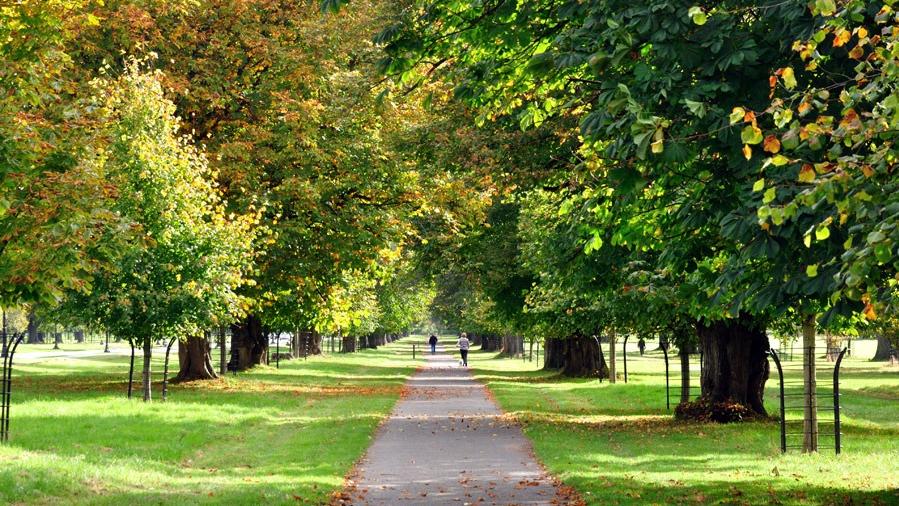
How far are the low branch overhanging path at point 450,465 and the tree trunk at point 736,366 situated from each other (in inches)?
178

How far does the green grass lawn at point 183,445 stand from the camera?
12.4 m

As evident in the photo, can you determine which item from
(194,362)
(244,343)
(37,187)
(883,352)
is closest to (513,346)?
(883,352)

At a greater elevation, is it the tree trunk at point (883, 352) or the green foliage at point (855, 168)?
the green foliage at point (855, 168)

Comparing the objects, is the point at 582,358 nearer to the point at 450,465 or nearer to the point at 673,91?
the point at 450,465

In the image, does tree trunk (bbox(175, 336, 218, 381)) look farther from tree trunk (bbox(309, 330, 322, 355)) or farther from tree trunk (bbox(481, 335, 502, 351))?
tree trunk (bbox(481, 335, 502, 351))

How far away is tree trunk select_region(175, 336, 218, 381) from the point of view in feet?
119

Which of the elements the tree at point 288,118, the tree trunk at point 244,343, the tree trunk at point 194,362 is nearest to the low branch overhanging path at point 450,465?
the tree at point 288,118

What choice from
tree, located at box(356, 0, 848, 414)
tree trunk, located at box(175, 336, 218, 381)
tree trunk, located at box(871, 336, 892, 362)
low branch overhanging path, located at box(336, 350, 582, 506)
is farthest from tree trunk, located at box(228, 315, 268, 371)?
tree trunk, located at box(871, 336, 892, 362)

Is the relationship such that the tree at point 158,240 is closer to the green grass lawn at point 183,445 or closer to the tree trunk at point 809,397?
the green grass lawn at point 183,445

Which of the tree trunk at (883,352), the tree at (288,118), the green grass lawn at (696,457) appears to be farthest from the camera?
the tree trunk at (883,352)

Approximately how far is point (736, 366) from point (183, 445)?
11744 millimetres

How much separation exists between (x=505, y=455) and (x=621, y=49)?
10.4 meters

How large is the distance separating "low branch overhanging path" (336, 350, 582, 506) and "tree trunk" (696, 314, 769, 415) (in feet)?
14.8

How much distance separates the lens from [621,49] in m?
7.59
